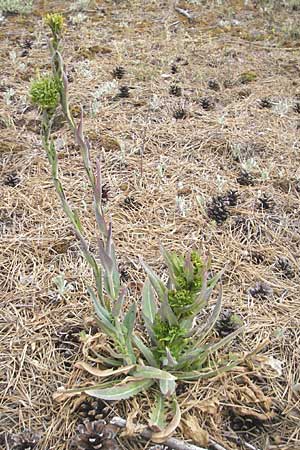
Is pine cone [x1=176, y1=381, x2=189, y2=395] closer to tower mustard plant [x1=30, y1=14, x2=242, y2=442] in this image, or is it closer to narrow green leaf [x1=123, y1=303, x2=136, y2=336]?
tower mustard plant [x1=30, y1=14, x2=242, y2=442]

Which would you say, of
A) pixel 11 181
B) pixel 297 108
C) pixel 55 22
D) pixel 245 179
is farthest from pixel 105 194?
pixel 297 108

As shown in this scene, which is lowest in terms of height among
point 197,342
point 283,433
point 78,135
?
point 283,433

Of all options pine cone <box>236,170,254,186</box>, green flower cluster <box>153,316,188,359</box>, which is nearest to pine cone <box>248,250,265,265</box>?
pine cone <box>236,170,254,186</box>

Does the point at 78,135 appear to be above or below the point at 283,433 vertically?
above

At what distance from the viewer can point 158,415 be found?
1.81 meters

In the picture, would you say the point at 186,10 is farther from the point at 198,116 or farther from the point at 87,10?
the point at 198,116

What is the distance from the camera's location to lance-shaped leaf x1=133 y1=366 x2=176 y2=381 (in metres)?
1.82

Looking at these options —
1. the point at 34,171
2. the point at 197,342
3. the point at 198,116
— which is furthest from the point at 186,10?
the point at 197,342

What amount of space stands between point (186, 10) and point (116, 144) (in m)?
3.29

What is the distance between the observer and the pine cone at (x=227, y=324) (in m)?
2.21

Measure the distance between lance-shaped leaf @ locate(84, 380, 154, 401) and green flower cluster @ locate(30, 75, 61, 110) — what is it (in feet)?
3.41

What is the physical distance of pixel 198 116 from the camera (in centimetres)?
393

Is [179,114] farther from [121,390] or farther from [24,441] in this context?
[24,441]

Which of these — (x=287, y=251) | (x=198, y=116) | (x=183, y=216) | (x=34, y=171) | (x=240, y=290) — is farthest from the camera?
(x=198, y=116)
